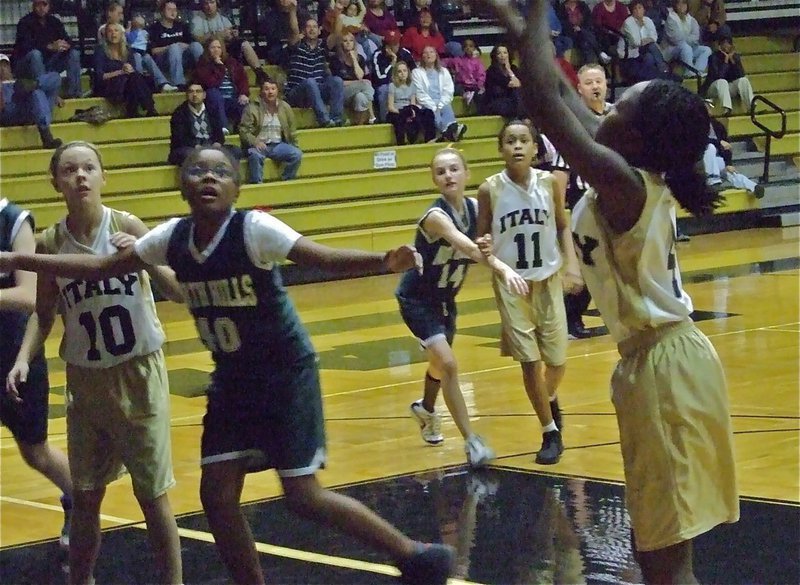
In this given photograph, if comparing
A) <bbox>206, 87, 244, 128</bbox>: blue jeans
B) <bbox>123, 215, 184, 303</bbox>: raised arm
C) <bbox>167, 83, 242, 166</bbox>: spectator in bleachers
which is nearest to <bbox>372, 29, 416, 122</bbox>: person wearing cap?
<bbox>206, 87, 244, 128</bbox>: blue jeans

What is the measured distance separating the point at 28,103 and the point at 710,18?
1164 cm

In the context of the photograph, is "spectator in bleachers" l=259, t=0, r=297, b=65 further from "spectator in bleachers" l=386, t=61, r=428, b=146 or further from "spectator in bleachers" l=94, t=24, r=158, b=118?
"spectator in bleachers" l=94, t=24, r=158, b=118

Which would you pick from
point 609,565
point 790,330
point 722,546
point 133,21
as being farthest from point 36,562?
point 133,21

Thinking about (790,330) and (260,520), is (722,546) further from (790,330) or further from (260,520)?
(790,330)

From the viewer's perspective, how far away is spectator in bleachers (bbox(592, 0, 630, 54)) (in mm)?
20266

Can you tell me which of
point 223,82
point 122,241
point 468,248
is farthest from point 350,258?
point 223,82

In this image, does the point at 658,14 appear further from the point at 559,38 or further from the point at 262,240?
the point at 262,240

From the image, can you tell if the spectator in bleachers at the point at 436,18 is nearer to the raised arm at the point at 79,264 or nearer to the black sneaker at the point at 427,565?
the raised arm at the point at 79,264

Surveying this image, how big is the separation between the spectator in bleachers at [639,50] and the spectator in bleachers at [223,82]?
615cm

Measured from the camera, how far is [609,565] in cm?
516

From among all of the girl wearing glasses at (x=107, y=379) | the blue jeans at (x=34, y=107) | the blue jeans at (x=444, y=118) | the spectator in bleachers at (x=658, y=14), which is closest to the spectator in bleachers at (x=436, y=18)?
the blue jeans at (x=444, y=118)

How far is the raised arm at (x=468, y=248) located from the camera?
17.7 feet

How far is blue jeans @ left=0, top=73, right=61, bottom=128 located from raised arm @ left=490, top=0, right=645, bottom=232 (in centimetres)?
1272

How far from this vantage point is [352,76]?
17828mm
